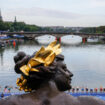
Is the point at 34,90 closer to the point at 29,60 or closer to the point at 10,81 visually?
the point at 29,60

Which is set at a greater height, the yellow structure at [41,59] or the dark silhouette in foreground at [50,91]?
the yellow structure at [41,59]

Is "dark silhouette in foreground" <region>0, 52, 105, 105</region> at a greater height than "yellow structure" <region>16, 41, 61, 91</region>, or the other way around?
"yellow structure" <region>16, 41, 61, 91</region>

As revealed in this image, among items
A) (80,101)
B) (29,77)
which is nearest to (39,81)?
(29,77)

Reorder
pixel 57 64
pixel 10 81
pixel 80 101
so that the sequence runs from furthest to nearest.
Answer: pixel 10 81
pixel 57 64
pixel 80 101

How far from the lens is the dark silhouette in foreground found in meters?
1.55

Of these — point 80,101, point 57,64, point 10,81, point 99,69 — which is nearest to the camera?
point 80,101

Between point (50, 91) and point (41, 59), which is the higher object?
point (41, 59)

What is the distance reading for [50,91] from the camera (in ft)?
5.21

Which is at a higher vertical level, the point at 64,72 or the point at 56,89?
the point at 64,72

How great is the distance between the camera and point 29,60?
1.65m

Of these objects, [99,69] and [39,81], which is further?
[99,69]

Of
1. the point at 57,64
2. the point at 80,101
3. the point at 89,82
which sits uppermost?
the point at 57,64

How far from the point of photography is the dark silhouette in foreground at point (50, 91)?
1.55m

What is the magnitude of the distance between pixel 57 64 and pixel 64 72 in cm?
8
